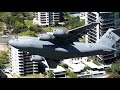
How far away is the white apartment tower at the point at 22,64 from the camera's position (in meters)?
6.68

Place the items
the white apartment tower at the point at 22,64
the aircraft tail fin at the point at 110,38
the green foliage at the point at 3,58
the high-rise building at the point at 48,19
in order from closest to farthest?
the aircraft tail fin at the point at 110,38 → the white apartment tower at the point at 22,64 → the high-rise building at the point at 48,19 → the green foliage at the point at 3,58

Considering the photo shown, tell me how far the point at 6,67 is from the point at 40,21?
1004mm

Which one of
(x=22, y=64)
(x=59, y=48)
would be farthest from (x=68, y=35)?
(x=22, y=64)

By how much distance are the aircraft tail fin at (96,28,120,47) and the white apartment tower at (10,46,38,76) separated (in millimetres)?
1155

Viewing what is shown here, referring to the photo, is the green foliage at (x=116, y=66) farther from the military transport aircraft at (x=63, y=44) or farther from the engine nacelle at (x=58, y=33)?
the engine nacelle at (x=58, y=33)

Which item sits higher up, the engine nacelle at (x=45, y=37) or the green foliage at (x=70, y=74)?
the engine nacelle at (x=45, y=37)

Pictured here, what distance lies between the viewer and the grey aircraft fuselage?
561 cm

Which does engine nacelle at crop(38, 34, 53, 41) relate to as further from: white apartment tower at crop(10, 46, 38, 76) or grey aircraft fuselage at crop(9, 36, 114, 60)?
white apartment tower at crop(10, 46, 38, 76)

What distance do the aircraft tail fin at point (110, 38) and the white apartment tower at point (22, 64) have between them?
116cm

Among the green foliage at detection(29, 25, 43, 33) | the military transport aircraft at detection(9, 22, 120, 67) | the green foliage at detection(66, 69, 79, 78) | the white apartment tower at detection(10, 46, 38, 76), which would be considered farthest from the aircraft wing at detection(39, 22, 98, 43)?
the green foliage at detection(66, 69, 79, 78)

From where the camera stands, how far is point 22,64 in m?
6.95

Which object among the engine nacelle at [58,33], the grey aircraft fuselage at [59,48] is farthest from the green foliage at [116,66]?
the engine nacelle at [58,33]

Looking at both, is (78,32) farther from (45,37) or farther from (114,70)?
(114,70)
